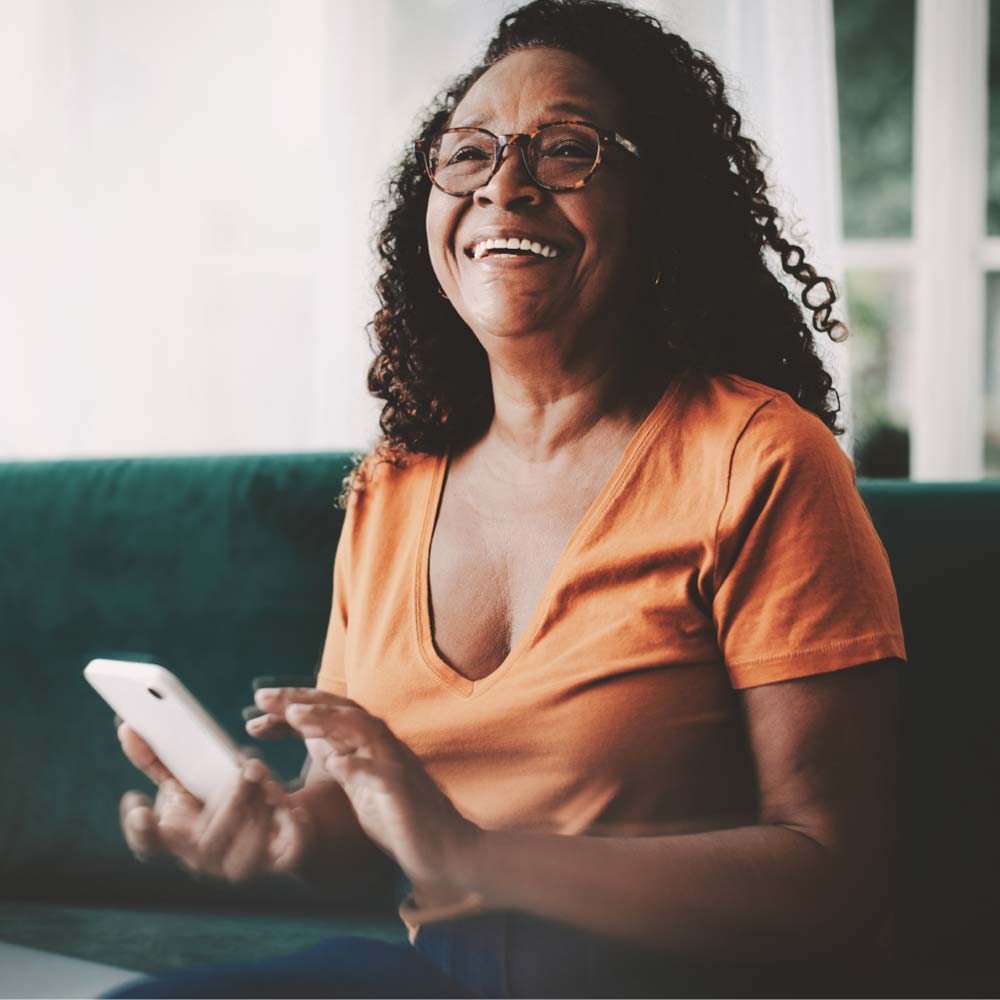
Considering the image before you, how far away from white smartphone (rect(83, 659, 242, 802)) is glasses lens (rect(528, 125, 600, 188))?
0.56m

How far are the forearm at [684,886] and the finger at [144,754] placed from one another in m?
0.35

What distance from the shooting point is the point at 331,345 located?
1.83 meters

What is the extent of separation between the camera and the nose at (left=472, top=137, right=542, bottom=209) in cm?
91

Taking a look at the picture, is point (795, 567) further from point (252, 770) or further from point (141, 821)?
point (141, 821)

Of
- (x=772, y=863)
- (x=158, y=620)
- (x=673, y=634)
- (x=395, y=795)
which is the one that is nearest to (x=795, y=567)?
(x=673, y=634)

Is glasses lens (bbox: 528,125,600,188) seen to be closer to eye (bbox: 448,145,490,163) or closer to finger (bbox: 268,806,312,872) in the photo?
eye (bbox: 448,145,490,163)

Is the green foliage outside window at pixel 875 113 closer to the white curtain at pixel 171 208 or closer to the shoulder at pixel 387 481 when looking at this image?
the white curtain at pixel 171 208

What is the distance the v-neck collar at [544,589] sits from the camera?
0.86 meters

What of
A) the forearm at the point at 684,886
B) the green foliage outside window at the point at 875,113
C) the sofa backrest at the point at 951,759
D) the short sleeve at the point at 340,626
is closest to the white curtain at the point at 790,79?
the green foliage outside window at the point at 875,113

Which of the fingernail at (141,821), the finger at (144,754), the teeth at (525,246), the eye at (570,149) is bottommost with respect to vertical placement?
the fingernail at (141,821)

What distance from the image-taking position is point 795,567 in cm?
78

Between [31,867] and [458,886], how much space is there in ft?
2.91

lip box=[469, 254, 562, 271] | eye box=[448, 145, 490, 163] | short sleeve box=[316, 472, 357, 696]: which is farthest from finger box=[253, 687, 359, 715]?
eye box=[448, 145, 490, 163]

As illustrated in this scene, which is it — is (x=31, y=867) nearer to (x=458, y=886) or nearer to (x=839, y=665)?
(x=458, y=886)
